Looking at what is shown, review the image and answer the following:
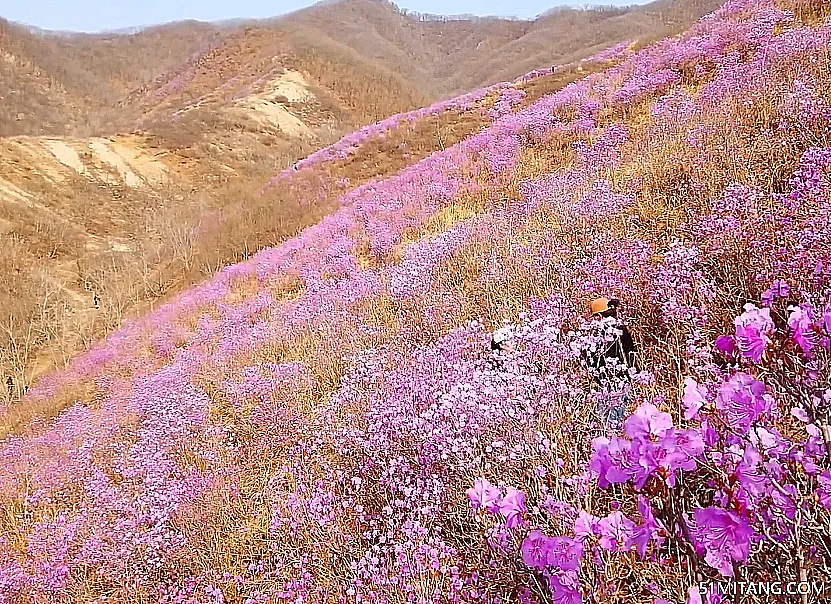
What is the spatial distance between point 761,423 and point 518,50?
8306cm

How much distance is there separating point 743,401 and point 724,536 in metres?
0.31

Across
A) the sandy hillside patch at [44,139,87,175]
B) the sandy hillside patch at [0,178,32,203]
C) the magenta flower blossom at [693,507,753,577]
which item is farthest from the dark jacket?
the sandy hillside patch at [44,139,87,175]

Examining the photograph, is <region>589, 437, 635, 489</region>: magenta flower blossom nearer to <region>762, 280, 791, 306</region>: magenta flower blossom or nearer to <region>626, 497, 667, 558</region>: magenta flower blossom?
<region>626, 497, 667, 558</region>: magenta flower blossom

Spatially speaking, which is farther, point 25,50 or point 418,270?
point 25,50

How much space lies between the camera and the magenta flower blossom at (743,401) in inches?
53.7

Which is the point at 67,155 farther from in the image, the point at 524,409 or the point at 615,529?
the point at 615,529

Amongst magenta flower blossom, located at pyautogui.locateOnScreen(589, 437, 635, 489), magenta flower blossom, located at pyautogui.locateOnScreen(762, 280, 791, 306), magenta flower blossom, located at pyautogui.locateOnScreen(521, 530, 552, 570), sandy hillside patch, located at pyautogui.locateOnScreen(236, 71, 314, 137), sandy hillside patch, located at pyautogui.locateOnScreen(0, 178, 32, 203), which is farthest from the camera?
sandy hillside patch, located at pyautogui.locateOnScreen(236, 71, 314, 137)

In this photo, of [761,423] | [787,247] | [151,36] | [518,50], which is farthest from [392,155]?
[151,36]

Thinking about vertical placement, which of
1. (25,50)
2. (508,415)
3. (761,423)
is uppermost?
(25,50)

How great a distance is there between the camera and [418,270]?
6633mm

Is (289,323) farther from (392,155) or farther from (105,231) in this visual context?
(105,231)

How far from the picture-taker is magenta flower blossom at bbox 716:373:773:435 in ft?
4.48

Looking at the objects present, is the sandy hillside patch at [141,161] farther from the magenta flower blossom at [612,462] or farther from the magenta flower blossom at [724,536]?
the magenta flower blossom at [724,536]

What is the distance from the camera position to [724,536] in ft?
4.23
